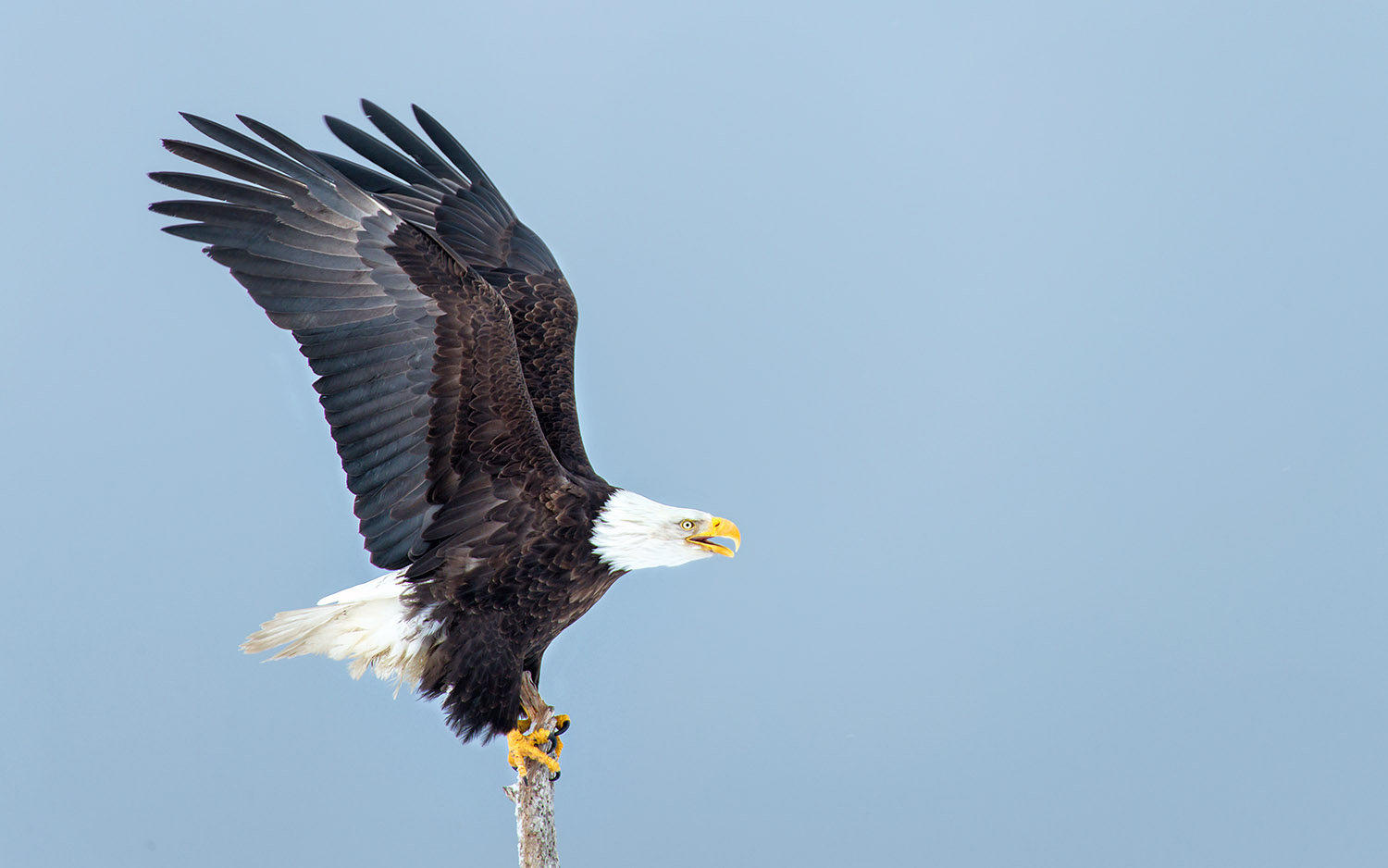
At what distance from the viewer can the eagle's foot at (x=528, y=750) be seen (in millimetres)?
3783

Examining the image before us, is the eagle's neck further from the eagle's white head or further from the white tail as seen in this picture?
the white tail

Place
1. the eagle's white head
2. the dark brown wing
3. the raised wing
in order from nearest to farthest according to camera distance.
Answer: the raised wing < the eagle's white head < the dark brown wing

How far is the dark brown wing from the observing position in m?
4.14

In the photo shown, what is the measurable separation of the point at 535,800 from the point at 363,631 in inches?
27.0

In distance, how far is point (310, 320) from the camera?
3.48 m

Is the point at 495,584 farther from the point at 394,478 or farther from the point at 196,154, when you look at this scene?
the point at 196,154

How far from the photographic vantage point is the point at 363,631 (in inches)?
146

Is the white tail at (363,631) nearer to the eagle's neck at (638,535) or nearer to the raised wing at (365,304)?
the raised wing at (365,304)

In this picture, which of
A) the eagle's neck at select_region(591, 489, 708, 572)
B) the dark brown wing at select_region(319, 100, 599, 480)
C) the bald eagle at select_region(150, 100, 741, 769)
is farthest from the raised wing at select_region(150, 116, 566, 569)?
the dark brown wing at select_region(319, 100, 599, 480)

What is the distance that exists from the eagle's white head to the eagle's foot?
585 millimetres

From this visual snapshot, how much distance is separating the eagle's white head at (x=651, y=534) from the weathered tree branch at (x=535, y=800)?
1.61ft

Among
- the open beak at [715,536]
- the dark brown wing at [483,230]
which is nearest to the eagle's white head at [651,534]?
the open beak at [715,536]

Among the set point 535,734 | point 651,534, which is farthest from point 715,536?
point 535,734

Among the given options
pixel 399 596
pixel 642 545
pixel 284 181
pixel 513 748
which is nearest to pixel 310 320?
pixel 284 181
